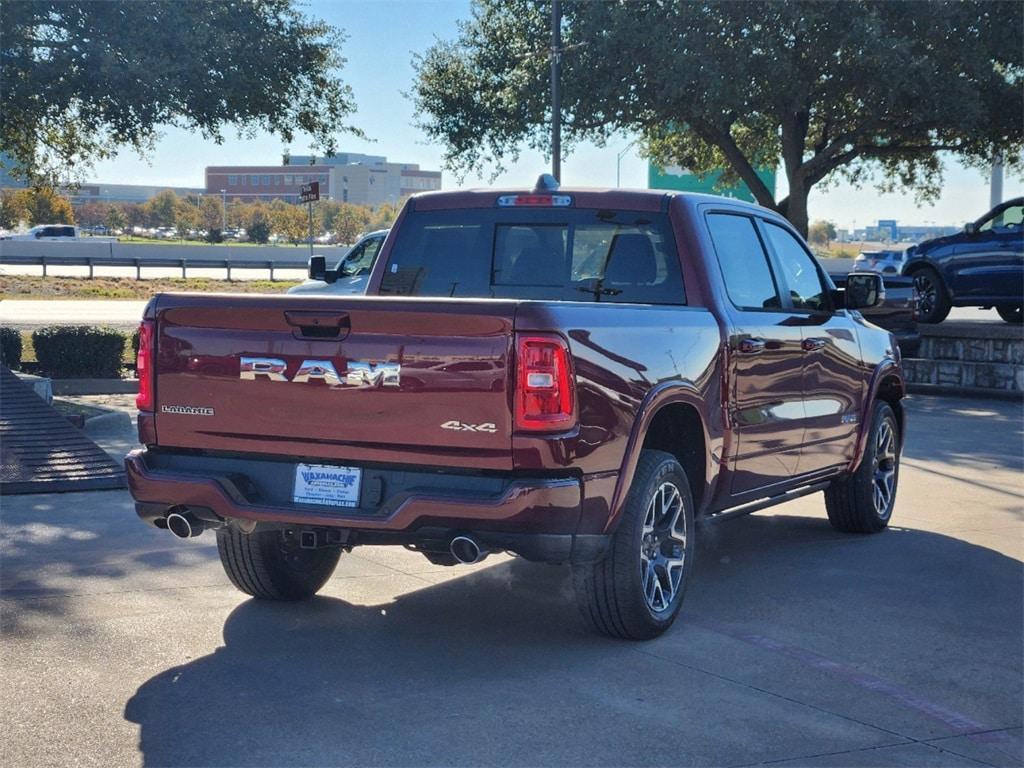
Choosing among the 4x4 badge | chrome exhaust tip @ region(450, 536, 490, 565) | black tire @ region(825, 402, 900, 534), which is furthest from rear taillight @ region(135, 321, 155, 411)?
black tire @ region(825, 402, 900, 534)

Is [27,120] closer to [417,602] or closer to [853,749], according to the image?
[417,602]

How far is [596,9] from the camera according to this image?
26.7m

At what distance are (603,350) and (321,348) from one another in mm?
1093

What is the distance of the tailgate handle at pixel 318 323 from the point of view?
5547 millimetres

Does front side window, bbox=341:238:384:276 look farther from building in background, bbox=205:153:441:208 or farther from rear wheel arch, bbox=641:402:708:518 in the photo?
building in background, bbox=205:153:441:208

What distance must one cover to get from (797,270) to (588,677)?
332 cm

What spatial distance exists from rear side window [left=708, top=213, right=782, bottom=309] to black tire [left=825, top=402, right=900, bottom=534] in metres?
1.56

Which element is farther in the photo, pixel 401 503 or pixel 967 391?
pixel 967 391

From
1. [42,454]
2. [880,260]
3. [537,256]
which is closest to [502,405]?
[537,256]

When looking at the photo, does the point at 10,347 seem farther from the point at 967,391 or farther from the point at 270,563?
the point at 967,391

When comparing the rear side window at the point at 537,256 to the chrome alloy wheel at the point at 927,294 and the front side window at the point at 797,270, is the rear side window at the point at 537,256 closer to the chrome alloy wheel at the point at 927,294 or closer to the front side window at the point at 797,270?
the front side window at the point at 797,270

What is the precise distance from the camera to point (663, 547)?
6238mm

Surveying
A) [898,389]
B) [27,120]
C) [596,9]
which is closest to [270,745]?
[898,389]

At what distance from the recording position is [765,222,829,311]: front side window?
7.82m
